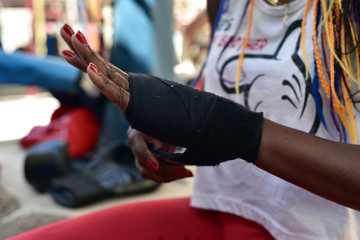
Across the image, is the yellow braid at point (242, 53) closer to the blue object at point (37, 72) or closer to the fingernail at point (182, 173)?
the fingernail at point (182, 173)

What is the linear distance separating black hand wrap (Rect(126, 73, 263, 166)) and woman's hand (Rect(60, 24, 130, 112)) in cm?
1

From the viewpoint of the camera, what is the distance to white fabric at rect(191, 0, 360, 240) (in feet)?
2.14

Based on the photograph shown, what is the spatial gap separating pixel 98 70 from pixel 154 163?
0.86 feet

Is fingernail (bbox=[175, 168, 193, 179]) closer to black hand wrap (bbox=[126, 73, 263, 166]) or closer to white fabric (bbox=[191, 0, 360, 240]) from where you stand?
white fabric (bbox=[191, 0, 360, 240])

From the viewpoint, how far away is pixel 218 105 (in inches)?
20.3

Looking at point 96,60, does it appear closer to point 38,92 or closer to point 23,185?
point 23,185

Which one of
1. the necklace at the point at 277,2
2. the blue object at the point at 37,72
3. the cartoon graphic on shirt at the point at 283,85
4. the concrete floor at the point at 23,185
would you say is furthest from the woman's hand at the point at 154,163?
the blue object at the point at 37,72

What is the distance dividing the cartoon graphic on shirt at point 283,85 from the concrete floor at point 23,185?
3.91 feet

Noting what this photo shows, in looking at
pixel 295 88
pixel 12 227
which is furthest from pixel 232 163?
pixel 12 227

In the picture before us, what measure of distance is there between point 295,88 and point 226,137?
0.72 feet

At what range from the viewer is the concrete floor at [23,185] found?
1746mm

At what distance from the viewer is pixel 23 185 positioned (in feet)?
6.65

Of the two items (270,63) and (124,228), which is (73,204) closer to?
(124,228)

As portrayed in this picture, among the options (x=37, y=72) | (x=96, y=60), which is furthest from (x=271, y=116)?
(x=37, y=72)
